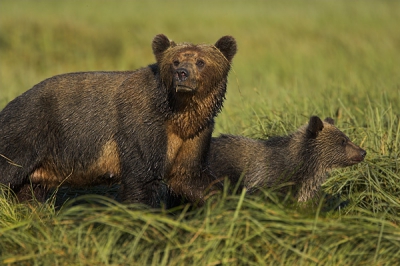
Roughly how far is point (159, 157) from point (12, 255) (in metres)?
1.79

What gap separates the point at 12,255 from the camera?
503 cm

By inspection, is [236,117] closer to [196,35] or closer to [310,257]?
[310,257]

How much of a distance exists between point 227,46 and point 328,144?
1750mm

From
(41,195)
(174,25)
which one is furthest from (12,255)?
(174,25)

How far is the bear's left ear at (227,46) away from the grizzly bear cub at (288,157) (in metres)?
1.35

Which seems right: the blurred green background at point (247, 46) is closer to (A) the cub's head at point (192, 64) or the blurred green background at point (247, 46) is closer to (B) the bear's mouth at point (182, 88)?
(A) the cub's head at point (192, 64)

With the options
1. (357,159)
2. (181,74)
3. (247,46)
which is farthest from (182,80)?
(247,46)

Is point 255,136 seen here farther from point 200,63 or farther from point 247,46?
point 247,46

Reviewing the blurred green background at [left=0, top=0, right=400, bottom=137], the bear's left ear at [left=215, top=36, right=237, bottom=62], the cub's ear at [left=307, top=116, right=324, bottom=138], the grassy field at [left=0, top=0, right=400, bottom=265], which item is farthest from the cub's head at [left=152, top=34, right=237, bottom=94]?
the blurred green background at [left=0, top=0, right=400, bottom=137]

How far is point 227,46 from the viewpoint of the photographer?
6.78 m

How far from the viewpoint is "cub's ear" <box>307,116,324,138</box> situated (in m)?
7.74

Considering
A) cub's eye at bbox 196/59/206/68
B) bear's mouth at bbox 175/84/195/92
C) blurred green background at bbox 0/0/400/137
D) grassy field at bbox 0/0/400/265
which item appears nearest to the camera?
grassy field at bbox 0/0/400/265

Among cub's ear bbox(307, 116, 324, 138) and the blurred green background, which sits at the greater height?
cub's ear bbox(307, 116, 324, 138)

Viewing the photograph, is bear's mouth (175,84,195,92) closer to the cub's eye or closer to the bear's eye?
the cub's eye
